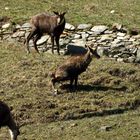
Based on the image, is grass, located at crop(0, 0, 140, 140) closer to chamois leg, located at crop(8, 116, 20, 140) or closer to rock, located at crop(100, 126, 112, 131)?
rock, located at crop(100, 126, 112, 131)

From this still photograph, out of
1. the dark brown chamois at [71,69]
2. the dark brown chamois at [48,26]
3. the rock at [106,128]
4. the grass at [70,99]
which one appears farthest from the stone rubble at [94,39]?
the rock at [106,128]

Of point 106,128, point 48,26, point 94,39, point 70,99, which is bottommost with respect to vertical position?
point 94,39

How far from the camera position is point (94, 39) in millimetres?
19703

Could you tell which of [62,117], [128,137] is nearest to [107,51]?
[62,117]

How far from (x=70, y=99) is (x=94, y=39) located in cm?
482

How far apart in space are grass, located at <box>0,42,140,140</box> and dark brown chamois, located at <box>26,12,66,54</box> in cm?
75

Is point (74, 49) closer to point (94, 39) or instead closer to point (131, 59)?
point (94, 39)

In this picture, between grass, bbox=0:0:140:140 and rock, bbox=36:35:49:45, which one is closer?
grass, bbox=0:0:140:140

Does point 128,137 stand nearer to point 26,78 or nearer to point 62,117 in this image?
point 62,117

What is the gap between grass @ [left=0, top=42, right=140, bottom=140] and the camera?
13523 mm

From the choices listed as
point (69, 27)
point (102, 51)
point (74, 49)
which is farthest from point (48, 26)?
point (69, 27)

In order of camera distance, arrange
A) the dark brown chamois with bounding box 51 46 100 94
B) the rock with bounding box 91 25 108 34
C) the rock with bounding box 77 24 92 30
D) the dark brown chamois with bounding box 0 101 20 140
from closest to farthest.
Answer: the dark brown chamois with bounding box 0 101 20 140
the dark brown chamois with bounding box 51 46 100 94
the rock with bounding box 91 25 108 34
the rock with bounding box 77 24 92 30

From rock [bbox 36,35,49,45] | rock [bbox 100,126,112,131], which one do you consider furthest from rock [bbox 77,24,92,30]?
rock [bbox 100,126,112,131]

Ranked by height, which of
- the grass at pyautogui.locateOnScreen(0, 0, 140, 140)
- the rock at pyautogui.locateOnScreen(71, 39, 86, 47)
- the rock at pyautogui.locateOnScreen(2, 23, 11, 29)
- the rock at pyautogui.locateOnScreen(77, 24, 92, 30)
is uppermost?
the grass at pyautogui.locateOnScreen(0, 0, 140, 140)
